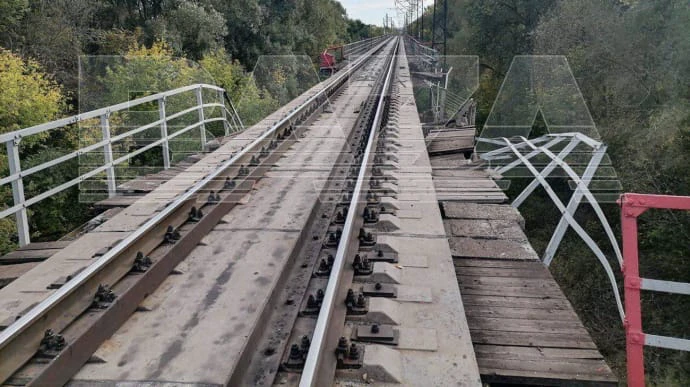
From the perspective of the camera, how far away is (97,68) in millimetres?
12531

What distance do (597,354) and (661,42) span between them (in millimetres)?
14722

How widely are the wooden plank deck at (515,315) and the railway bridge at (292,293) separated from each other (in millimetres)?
10

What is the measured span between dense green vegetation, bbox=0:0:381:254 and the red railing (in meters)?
5.66

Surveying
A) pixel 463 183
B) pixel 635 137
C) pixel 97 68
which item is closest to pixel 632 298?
pixel 463 183

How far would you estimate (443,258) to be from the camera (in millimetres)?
3266

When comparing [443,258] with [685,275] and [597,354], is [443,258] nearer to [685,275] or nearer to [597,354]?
[597,354]

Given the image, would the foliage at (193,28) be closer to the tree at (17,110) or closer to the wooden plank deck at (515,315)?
the tree at (17,110)

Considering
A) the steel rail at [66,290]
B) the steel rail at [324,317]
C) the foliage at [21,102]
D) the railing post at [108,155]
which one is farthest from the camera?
the foliage at [21,102]

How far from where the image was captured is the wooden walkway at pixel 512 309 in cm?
240

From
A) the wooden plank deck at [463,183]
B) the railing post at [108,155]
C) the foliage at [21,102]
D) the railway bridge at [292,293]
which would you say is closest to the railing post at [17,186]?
the railway bridge at [292,293]

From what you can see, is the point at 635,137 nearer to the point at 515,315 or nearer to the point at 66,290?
the point at 515,315

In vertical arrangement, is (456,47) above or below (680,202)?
above

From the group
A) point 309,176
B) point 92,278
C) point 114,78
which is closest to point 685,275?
point 309,176

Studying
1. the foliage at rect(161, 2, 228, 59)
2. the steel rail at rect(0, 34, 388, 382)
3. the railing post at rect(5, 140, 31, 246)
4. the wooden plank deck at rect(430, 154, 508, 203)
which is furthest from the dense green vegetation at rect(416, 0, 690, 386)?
the foliage at rect(161, 2, 228, 59)
